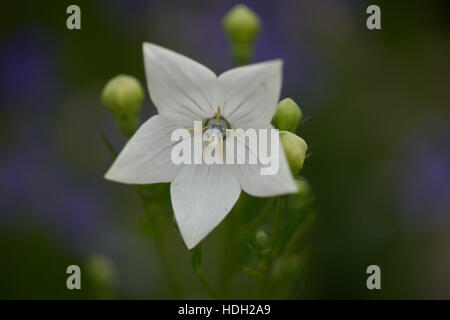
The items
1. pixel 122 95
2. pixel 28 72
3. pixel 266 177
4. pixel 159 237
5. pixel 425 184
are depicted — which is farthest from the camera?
pixel 28 72

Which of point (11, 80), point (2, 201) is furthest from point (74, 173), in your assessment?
point (11, 80)

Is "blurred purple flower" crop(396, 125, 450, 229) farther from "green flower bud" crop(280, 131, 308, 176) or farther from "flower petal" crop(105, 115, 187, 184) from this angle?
"flower petal" crop(105, 115, 187, 184)

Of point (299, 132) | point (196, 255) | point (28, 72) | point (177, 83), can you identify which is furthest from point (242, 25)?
point (28, 72)

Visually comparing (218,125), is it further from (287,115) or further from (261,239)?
(261,239)

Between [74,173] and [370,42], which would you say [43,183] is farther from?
[370,42]

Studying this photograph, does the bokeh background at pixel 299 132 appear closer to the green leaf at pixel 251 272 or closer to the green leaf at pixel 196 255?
the green leaf at pixel 251 272

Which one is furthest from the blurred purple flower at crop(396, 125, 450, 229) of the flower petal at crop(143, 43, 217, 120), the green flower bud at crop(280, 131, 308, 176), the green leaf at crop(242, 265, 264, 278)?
the flower petal at crop(143, 43, 217, 120)
